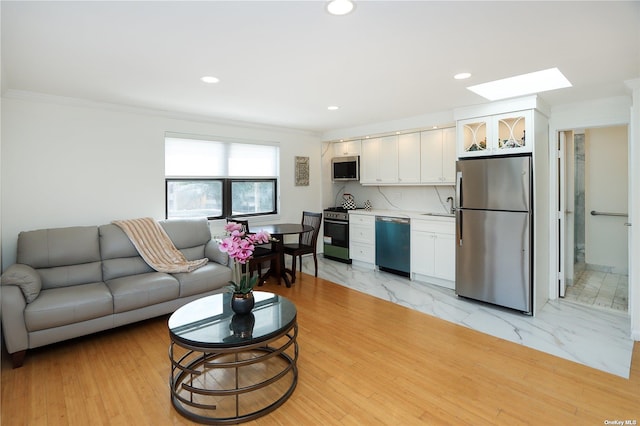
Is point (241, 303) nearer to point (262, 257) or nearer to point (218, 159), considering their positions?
point (262, 257)

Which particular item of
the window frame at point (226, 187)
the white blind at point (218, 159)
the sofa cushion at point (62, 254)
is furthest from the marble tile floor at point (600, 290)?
the sofa cushion at point (62, 254)

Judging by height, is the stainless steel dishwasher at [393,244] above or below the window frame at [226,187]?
below

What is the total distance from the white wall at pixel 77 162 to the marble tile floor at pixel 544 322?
2.98 meters

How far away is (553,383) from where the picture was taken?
7.84ft

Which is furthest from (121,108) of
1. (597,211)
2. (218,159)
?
(597,211)

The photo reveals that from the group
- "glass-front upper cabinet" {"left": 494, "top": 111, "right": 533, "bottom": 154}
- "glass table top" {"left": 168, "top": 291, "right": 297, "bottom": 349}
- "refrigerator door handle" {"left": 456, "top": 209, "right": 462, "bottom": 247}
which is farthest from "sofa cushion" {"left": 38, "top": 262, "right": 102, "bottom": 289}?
"glass-front upper cabinet" {"left": 494, "top": 111, "right": 533, "bottom": 154}

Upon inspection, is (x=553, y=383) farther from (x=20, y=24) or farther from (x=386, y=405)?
(x=20, y=24)

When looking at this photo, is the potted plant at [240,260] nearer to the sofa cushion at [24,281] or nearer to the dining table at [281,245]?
the sofa cushion at [24,281]

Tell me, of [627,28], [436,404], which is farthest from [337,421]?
[627,28]

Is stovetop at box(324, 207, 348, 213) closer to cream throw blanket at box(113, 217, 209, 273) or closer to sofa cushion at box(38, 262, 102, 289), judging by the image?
cream throw blanket at box(113, 217, 209, 273)

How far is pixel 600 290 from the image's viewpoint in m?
4.45

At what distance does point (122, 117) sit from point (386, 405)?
4.19 m

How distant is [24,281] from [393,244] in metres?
4.30

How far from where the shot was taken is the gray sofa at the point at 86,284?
104 inches
